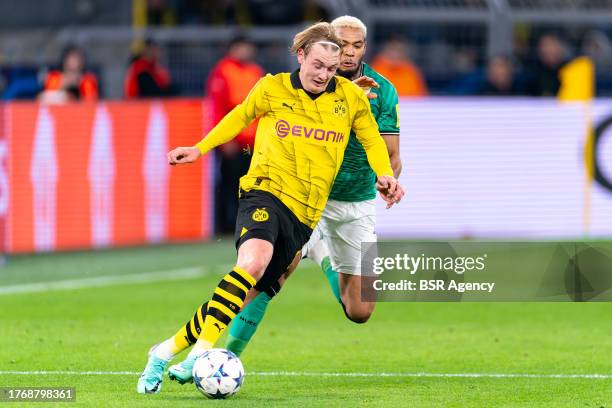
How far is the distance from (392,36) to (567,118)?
7.27ft

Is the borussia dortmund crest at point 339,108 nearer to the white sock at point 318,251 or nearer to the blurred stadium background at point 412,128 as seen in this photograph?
the white sock at point 318,251

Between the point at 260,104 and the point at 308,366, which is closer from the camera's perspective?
the point at 260,104

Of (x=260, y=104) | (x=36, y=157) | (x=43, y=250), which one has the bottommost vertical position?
(x=43, y=250)

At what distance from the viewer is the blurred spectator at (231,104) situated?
16344 millimetres

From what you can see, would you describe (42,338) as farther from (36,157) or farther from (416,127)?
(416,127)

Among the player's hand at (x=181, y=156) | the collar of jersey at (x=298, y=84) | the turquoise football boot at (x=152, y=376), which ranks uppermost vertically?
the collar of jersey at (x=298, y=84)

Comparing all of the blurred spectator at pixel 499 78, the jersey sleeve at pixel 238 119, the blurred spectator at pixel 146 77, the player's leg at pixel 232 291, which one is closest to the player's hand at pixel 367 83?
the jersey sleeve at pixel 238 119

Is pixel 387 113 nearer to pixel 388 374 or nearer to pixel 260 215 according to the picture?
pixel 260 215

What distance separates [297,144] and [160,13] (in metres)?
13.4

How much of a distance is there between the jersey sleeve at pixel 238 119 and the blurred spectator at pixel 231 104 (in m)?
7.84

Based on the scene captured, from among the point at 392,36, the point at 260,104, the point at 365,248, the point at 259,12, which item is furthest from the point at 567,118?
the point at 260,104

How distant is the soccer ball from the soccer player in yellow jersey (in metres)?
0.38

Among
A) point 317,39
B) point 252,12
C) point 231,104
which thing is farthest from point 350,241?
point 252,12

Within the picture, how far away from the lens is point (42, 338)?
10.5 meters
